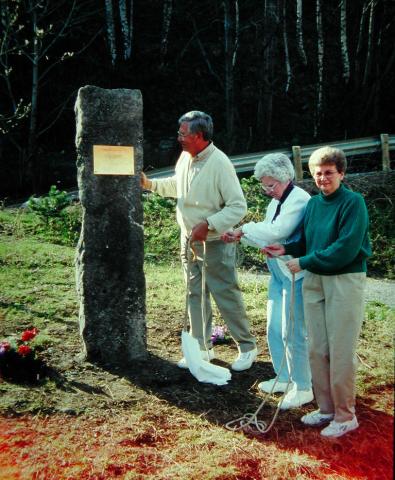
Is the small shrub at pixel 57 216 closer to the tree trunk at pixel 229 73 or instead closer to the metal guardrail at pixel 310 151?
the metal guardrail at pixel 310 151

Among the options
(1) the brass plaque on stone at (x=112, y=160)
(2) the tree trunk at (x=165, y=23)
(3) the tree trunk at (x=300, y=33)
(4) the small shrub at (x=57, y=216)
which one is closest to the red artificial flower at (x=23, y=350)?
(1) the brass plaque on stone at (x=112, y=160)

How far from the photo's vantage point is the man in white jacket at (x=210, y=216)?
4340mm

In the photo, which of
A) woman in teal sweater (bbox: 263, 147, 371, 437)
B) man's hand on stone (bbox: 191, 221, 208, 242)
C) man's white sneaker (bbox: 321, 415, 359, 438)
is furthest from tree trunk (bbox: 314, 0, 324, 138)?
man's white sneaker (bbox: 321, 415, 359, 438)

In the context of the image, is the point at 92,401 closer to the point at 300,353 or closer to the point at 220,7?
the point at 300,353

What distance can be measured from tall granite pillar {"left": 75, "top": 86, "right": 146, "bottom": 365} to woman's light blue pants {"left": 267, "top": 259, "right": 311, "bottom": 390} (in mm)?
1200

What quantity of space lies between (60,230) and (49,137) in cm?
725

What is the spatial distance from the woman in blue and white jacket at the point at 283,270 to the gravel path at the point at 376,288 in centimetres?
273

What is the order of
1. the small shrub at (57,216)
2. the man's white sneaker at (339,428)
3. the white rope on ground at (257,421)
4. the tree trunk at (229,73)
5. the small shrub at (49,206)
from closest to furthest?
the man's white sneaker at (339,428), the white rope on ground at (257,421), the small shrub at (57,216), the small shrub at (49,206), the tree trunk at (229,73)

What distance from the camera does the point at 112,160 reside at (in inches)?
178

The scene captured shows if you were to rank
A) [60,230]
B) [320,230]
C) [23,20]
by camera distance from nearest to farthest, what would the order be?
[320,230]
[60,230]
[23,20]

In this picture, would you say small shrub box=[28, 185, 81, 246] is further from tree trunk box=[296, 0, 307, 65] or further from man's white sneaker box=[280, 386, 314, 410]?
tree trunk box=[296, 0, 307, 65]

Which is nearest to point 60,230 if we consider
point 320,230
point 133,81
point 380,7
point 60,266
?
point 60,266

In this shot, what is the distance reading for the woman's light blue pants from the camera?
13.0 ft

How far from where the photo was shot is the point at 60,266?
25.6 feet
